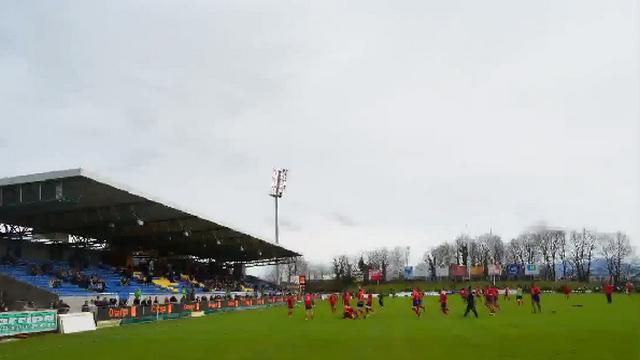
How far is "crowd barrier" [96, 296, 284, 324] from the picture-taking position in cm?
3287

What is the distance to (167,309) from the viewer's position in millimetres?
39094

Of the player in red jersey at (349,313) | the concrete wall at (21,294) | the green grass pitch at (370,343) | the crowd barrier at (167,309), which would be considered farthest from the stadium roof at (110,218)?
the player in red jersey at (349,313)

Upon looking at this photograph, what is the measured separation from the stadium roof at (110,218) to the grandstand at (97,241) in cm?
6

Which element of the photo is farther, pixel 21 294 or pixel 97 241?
pixel 97 241

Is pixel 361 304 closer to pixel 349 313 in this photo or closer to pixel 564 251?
pixel 349 313

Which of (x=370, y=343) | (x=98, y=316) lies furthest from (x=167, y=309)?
(x=370, y=343)

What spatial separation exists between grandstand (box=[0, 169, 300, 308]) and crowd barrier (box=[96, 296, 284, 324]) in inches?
166

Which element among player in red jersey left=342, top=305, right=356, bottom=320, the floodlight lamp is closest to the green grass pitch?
player in red jersey left=342, top=305, right=356, bottom=320

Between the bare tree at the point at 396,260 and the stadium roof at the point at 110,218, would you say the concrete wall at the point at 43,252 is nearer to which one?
the stadium roof at the point at 110,218

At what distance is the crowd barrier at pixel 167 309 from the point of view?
32.9 m

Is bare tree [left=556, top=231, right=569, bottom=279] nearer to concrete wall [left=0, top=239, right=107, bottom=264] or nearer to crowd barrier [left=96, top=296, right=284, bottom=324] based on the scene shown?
crowd barrier [left=96, top=296, right=284, bottom=324]

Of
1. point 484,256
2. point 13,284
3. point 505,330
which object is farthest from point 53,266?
point 484,256

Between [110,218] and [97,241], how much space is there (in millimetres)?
10369

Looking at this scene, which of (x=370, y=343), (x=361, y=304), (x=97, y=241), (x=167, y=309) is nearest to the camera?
(x=370, y=343)
